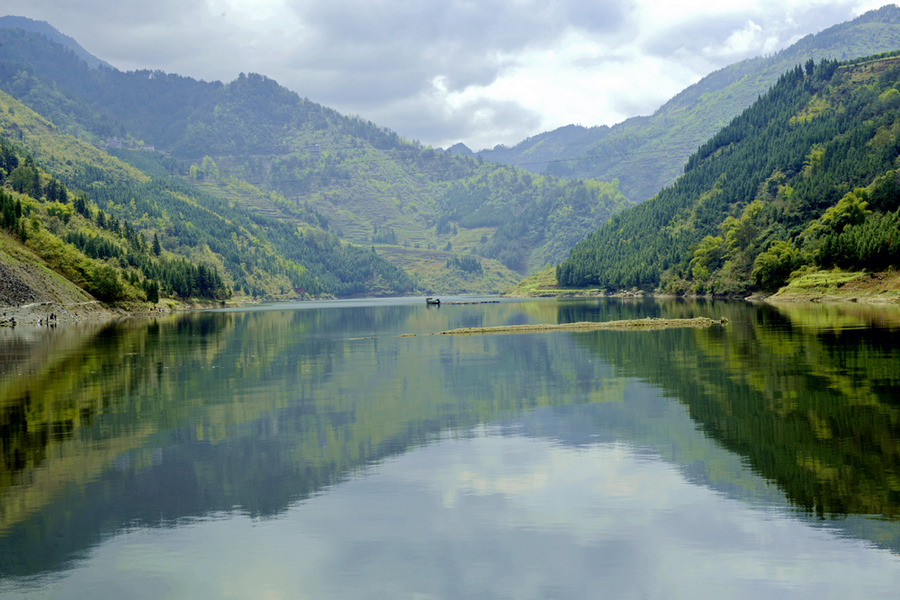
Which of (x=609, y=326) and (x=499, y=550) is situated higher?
(x=609, y=326)

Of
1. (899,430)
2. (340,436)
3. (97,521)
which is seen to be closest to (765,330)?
(899,430)

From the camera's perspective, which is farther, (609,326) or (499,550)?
(609,326)

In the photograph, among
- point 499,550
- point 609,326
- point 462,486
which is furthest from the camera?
point 609,326

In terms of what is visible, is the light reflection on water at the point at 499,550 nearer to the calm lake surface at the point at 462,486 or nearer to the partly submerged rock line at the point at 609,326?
the calm lake surface at the point at 462,486

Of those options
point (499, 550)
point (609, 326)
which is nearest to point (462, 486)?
point (499, 550)

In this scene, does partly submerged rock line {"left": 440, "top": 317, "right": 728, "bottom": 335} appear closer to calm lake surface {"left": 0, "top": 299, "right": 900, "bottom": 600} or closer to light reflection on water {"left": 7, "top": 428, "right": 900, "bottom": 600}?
calm lake surface {"left": 0, "top": 299, "right": 900, "bottom": 600}

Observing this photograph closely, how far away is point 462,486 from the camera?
22.6m

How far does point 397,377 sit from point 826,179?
18337cm

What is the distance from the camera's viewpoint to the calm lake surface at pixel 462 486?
16.1 meters

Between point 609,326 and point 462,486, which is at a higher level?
point 609,326

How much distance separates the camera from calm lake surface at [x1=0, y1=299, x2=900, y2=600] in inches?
632

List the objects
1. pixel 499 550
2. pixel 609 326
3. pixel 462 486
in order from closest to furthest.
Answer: pixel 499 550, pixel 462 486, pixel 609 326

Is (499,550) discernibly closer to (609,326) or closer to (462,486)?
(462,486)

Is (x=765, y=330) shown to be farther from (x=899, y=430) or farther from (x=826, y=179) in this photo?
(x=826, y=179)
